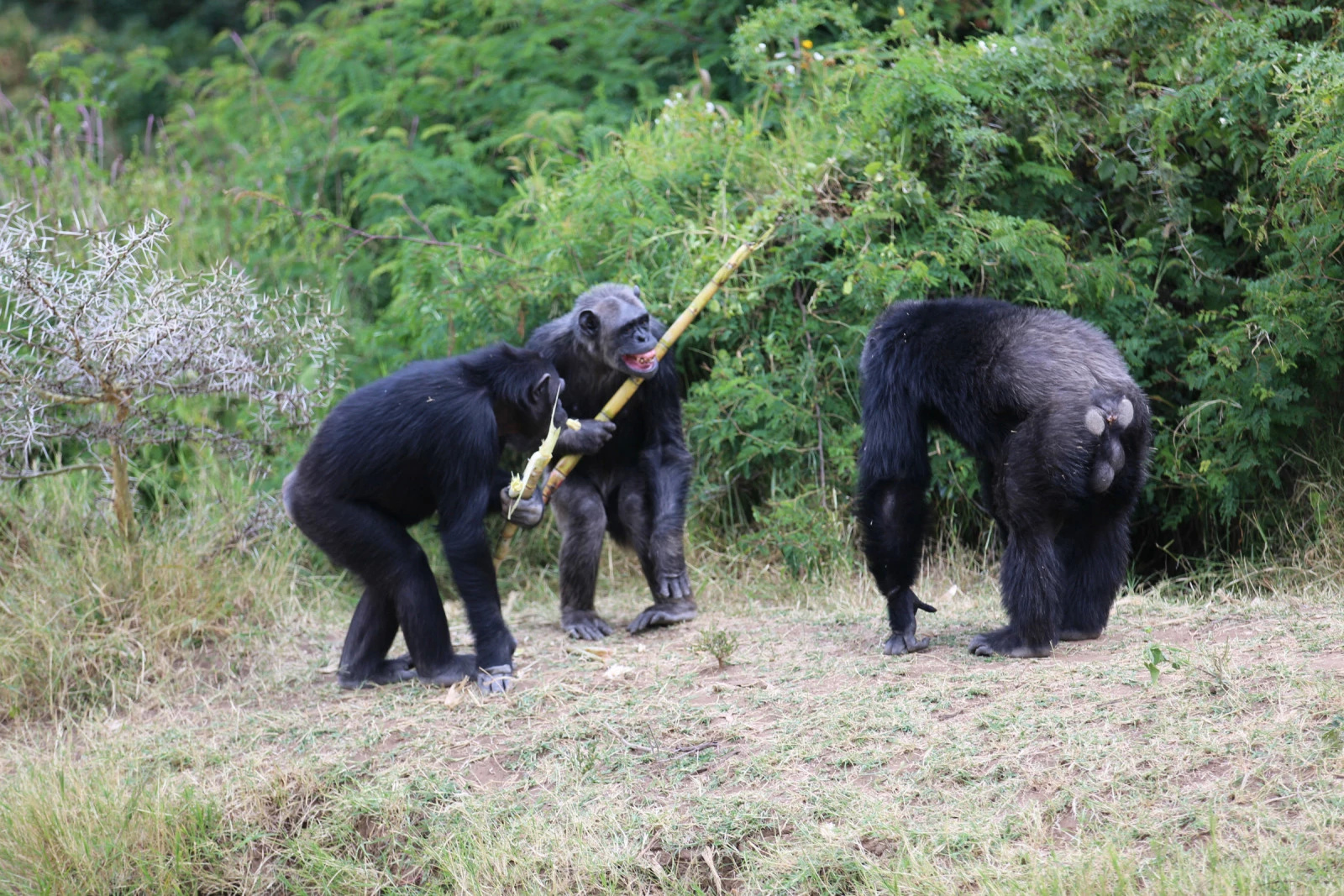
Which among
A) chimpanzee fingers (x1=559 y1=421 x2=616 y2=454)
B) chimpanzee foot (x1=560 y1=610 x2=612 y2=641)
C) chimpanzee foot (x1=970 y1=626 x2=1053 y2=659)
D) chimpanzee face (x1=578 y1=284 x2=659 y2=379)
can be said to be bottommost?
chimpanzee foot (x1=560 y1=610 x2=612 y2=641)

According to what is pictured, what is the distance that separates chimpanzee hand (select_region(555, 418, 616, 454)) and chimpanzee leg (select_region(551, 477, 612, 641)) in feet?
1.87

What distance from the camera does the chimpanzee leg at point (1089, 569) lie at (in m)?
5.50

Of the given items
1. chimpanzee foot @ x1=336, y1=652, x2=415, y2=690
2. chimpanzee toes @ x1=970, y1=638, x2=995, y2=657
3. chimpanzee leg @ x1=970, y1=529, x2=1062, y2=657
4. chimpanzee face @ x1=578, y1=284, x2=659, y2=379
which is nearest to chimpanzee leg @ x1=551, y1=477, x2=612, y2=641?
chimpanzee face @ x1=578, y1=284, x2=659, y2=379

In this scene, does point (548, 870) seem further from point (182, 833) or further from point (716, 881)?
point (182, 833)

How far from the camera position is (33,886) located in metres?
4.89

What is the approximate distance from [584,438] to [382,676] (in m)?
1.51

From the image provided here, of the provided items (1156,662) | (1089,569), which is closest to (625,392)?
(1089,569)

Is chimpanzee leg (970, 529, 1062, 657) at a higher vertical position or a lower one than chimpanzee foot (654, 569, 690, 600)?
higher

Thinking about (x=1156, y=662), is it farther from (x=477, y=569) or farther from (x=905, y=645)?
(x=477, y=569)

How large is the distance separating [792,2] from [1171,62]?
270cm

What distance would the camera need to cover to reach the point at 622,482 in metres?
6.94

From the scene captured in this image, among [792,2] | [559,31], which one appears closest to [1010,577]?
[792,2]

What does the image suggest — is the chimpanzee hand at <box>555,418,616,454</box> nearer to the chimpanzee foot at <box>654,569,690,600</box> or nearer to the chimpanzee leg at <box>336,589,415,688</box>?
the chimpanzee foot at <box>654,569,690,600</box>

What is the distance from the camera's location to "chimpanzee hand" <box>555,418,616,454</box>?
246 inches
